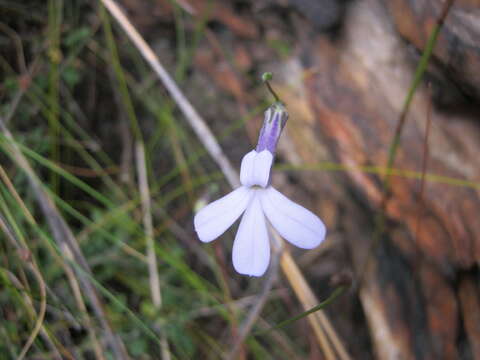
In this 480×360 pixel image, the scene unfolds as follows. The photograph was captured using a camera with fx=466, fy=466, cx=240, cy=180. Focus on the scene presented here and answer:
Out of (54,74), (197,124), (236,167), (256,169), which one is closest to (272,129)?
(256,169)

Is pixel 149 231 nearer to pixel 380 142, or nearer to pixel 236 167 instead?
pixel 236 167

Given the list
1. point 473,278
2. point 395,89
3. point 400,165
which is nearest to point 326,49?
point 395,89

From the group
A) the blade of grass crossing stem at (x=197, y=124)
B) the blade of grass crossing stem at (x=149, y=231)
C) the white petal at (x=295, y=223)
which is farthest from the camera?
the blade of grass crossing stem at (x=149, y=231)

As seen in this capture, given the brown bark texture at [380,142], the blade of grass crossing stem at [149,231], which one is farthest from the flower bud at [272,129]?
the blade of grass crossing stem at [149,231]

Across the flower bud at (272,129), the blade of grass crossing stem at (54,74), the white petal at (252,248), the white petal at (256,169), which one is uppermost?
the blade of grass crossing stem at (54,74)

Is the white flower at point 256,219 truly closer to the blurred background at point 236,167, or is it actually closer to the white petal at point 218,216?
the white petal at point 218,216

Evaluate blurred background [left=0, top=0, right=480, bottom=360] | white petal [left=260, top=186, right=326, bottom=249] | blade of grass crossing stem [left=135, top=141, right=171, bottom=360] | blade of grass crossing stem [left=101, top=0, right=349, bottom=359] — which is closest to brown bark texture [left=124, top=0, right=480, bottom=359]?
blurred background [left=0, top=0, right=480, bottom=360]
